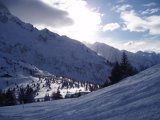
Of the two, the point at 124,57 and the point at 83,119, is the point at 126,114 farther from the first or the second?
the point at 124,57

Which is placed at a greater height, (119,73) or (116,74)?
(119,73)

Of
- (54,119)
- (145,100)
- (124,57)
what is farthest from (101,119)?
(124,57)

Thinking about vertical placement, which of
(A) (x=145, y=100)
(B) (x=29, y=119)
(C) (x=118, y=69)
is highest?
(C) (x=118, y=69)

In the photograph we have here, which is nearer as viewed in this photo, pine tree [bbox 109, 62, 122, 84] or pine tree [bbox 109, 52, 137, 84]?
pine tree [bbox 109, 52, 137, 84]

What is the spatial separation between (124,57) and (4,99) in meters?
32.0

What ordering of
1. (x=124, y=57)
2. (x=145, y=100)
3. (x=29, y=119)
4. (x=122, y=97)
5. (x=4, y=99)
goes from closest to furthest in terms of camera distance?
1. (x=145, y=100)
2. (x=122, y=97)
3. (x=29, y=119)
4. (x=124, y=57)
5. (x=4, y=99)

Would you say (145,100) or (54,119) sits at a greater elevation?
(145,100)

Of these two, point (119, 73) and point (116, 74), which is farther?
point (119, 73)

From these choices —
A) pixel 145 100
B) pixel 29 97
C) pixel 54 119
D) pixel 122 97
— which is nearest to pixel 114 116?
pixel 145 100

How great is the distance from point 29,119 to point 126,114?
6628 mm

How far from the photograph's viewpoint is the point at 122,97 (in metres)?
10.6

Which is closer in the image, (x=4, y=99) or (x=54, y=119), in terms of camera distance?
(x=54, y=119)

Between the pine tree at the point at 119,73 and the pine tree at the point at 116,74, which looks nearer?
the pine tree at the point at 119,73

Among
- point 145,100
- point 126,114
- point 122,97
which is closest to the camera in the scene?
point 126,114
